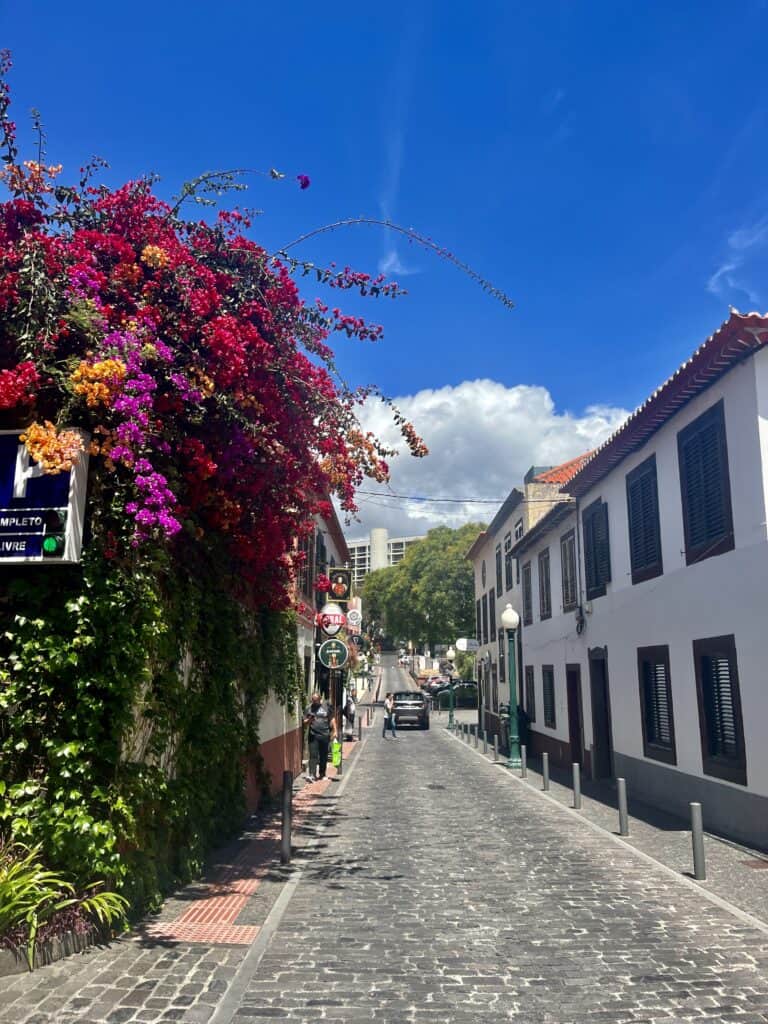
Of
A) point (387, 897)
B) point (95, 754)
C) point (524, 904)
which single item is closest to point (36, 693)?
point (95, 754)

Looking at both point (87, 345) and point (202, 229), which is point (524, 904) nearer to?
point (87, 345)

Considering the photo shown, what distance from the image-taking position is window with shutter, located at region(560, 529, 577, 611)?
19.2 metres

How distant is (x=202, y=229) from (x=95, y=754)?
17.4ft

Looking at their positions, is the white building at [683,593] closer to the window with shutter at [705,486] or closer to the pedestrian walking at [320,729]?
the window with shutter at [705,486]

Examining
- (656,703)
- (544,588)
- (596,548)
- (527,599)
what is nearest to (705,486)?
(656,703)

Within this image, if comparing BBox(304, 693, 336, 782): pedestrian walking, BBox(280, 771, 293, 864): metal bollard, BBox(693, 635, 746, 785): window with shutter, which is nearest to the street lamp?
BBox(304, 693, 336, 782): pedestrian walking

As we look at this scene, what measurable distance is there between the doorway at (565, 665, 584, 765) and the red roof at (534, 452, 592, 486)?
10.5 metres

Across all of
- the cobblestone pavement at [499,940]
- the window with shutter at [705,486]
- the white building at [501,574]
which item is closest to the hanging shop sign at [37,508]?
the cobblestone pavement at [499,940]

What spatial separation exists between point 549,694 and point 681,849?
40.2 feet

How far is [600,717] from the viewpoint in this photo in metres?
17.2

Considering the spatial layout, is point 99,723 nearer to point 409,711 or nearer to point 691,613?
point 691,613

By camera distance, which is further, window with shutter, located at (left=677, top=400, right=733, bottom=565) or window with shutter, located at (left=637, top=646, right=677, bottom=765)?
window with shutter, located at (left=637, top=646, right=677, bottom=765)

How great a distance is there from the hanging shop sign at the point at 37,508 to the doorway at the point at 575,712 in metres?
14.5

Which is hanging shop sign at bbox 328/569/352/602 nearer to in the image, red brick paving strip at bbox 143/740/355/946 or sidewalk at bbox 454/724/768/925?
sidewalk at bbox 454/724/768/925
